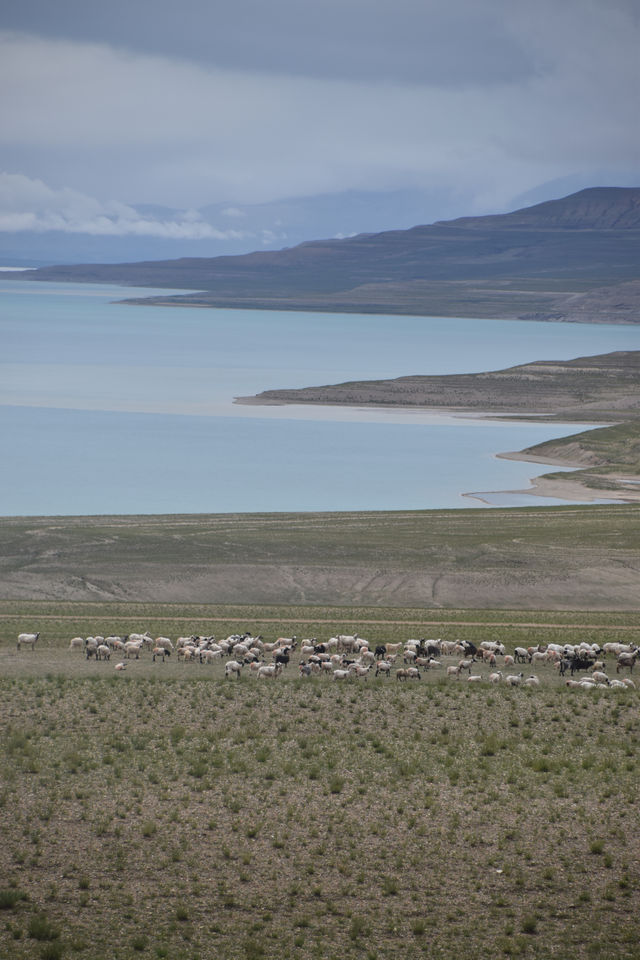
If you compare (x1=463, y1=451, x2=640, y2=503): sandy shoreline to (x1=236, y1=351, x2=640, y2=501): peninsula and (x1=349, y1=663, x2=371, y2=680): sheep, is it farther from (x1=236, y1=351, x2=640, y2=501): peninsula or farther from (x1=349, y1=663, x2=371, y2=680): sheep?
(x1=349, y1=663, x2=371, y2=680): sheep

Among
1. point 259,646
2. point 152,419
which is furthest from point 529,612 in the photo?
point 152,419

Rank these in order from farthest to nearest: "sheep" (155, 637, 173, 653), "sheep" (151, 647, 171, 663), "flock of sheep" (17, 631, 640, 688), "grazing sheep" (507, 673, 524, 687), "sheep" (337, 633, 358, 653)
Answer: "sheep" (337, 633, 358, 653) < "sheep" (155, 637, 173, 653) < "sheep" (151, 647, 171, 663) < "flock of sheep" (17, 631, 640, 688) < "grazing sheep" (507, 673, 524, 687)

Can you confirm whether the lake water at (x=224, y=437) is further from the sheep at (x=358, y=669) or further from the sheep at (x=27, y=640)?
the sheep at (x=358, y=669)

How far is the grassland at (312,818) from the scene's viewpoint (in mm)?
13148

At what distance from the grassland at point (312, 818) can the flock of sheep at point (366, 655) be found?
766mm

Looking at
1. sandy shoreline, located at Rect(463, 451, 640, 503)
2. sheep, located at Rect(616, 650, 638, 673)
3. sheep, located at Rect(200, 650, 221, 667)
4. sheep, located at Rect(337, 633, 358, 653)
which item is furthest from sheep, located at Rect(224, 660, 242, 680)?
sandy shoreline, located at Rect(463, 451, 640, 503)

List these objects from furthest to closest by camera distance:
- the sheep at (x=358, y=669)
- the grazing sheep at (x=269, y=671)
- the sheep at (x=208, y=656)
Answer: the sheep at (x=208, y=656) < the sheep at (x=358, y=669) < the grazing sheep at (x=269, y=671)

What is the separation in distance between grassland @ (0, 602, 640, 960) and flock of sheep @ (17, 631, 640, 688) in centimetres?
77

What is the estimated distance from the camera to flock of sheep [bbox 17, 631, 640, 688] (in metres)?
24.8

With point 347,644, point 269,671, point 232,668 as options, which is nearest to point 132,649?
point 232,668

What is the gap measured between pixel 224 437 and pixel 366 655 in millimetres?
55007

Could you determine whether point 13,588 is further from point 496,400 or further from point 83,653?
point 496,400

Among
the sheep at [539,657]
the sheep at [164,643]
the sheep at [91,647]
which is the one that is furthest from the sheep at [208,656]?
the sheep at [539,657]

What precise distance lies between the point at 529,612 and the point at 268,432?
162 feet
